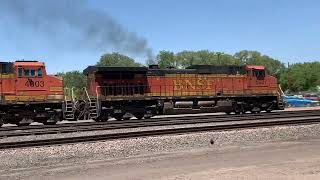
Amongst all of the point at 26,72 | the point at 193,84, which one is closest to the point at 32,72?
the point at 26,72

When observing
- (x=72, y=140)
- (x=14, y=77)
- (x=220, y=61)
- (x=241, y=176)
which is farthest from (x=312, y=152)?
(x=220, y=61)

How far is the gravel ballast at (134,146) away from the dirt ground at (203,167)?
27.1 inches

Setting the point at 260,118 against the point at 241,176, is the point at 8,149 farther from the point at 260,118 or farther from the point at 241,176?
the point at 260,118

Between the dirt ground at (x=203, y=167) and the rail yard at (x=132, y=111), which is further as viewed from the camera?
the rail yard at (x=132, y=111)

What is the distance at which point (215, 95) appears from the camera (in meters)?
29.8

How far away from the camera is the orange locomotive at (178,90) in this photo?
2669cm

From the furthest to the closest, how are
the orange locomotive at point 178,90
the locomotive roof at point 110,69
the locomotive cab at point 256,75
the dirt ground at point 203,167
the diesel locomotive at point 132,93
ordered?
the locomotive cab at point 256,75, the locomotive roof at point 110,69, the orange locomotive at point 178,90, the diesel locomotive at point 132,93, the dirt ground at point 203,167

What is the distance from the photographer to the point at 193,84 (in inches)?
1160

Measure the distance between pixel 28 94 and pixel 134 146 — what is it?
1133 cm

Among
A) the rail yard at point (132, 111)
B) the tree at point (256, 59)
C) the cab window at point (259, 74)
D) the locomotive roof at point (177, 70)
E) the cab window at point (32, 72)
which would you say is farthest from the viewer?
the tree at point (256, 59)

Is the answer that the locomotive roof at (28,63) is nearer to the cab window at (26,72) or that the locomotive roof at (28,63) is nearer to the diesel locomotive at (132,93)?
the diesel locomotive at (132,93)

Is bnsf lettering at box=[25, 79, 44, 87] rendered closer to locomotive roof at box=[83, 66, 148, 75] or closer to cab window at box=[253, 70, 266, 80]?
locomotive roof at box=[83, 66, 148, 75]

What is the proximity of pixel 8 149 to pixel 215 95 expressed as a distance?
1825cm

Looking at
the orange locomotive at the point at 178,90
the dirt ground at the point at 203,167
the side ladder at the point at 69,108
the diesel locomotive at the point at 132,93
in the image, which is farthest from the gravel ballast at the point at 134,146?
the orange locomotive at the point at 178,90
